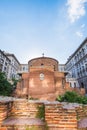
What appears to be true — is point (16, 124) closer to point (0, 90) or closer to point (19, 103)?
point (19, 103)

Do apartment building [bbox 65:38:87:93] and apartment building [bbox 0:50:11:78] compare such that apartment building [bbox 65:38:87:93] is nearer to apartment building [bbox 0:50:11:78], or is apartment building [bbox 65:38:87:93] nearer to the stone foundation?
apartment building [bbox 0:50:11:78]

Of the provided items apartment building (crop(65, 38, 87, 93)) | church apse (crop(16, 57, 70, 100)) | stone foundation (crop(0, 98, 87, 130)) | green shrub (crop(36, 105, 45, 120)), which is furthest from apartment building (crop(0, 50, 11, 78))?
stone foundation (crop(0, 98, 87, 130))

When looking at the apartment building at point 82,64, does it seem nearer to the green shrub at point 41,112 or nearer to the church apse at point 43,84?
the church apse at point 43,84

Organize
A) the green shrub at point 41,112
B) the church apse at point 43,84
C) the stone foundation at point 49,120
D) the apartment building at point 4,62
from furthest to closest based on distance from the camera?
1. the apartment building at point 4,62
2. the church apse at point 43,84
3. the green shrub at point 41,112
4. the stone foundation at point 49,120

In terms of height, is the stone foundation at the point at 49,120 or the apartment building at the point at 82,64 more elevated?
the apartment building at the point at 82,64

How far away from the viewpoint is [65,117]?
8.55ft

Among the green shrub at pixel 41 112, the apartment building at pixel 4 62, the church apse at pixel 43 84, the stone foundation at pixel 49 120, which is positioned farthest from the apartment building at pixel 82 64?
the stone foundation at pixel 49 120

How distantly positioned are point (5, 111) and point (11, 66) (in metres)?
44.2

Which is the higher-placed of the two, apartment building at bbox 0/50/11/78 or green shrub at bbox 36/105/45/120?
apartment building at bbox 0/50/11/78

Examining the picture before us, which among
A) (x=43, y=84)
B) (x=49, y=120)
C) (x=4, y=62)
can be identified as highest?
(x=4, y=62)

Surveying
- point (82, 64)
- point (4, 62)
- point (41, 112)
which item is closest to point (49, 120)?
point (41, 112)

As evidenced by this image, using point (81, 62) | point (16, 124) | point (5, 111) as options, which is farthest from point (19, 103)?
point (81, 62)

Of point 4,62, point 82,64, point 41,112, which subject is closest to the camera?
point 41,112

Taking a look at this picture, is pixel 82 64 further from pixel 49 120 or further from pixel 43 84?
pixel 49 120
